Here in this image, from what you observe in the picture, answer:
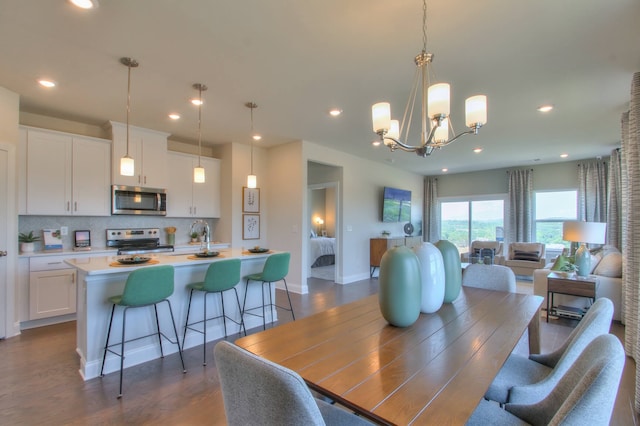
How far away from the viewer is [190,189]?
5.40m

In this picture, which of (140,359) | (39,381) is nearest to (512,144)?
(140,359)

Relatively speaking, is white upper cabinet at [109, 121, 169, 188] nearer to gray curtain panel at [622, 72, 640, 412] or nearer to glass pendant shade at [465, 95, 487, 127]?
glass pendant shade at [465, 95, 487, 127]

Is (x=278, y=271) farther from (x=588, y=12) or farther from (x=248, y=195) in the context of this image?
(x=588, y=12)

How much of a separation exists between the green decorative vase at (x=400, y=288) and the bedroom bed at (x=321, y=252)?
631 centimetres

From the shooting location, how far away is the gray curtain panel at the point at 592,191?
6.75 metres

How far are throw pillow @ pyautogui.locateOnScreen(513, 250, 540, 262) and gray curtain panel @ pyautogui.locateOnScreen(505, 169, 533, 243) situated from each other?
816 mm

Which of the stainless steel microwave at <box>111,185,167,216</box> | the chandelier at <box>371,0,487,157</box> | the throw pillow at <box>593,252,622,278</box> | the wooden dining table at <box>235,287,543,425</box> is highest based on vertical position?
the chandelier at <box>371,0,487,157</box>

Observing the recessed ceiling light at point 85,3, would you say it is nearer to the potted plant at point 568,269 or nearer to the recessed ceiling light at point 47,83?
the recessed ceiling light at point 47,83

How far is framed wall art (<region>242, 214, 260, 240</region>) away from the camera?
5.69 metres

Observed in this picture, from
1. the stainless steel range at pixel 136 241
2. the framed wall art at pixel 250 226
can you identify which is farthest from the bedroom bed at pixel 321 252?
the stainless steel range at pixel 136 241

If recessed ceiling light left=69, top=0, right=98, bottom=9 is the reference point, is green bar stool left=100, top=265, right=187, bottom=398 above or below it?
below

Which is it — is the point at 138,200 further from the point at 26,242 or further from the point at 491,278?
the point at 491,278

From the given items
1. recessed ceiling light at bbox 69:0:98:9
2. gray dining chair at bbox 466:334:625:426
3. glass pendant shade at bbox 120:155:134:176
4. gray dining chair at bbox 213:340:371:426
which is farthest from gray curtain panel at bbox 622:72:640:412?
glass pendant shade at bbox 120:155:134:176

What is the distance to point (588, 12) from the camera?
209 cm
